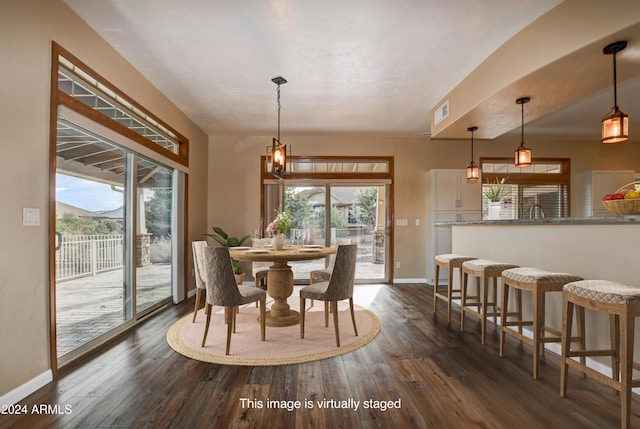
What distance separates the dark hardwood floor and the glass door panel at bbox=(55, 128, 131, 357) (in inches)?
14.8

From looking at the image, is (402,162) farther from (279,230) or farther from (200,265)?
(200,265)

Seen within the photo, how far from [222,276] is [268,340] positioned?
0.78 metres

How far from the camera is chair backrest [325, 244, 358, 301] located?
2.80 metres

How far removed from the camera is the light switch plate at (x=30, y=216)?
77.2 inches

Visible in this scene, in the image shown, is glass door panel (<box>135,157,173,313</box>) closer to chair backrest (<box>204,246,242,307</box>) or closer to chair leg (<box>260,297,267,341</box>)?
chair backrest (<box>204,246,242,307</box>)

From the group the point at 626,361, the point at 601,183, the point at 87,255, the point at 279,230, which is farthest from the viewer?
the point at 601,183

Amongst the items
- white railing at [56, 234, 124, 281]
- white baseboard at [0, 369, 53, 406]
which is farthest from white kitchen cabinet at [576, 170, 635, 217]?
white baseboard at [0, 369, 53, 406]

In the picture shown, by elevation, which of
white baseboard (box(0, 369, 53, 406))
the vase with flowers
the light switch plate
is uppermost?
the light switch plate

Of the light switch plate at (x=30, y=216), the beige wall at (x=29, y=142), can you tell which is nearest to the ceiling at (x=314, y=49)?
the beige wall at (x=29, y=142)

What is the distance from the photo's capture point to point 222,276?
262cm

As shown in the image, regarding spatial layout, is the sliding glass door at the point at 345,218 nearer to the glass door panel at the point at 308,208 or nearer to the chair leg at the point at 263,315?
the glass door panel at the point at 308,208

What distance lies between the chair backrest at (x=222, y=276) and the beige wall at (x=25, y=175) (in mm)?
1086

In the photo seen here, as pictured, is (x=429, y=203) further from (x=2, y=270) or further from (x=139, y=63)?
(x=2, y=270)

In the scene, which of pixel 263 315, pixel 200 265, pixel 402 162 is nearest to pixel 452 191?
pixel 402 162
